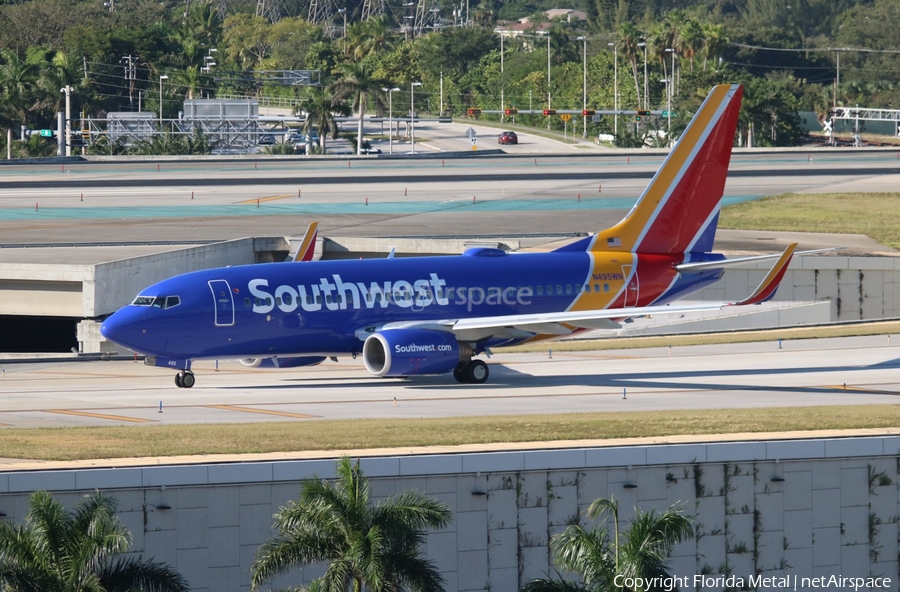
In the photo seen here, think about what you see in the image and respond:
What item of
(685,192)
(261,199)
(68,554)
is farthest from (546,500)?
(261,199)

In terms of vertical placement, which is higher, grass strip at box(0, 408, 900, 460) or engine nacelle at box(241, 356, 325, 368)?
grass strip at box(0, 408, 900, 460)

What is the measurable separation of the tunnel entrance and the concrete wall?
42648 millimetres

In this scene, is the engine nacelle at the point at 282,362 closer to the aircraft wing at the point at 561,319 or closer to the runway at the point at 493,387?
the runway at the point at 493,387

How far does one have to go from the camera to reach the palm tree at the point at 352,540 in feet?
63.7

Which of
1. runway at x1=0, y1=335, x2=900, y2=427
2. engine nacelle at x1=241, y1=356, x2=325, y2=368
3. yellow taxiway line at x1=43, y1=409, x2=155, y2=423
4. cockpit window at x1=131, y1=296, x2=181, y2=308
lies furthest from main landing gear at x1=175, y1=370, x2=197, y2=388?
yellow taxiway line at x1=43, y1=409, x2=155, y2=423

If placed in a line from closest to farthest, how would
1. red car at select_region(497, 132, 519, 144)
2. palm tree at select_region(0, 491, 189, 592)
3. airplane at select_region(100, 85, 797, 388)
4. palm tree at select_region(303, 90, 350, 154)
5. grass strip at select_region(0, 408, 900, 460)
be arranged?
palm tree at select_region(0, 491, 189, 592)
grass strip at select_region(0, 408, 900, 460)
airplane at select_region(100, 85, 797, 388)
palm tree at select_region(303, 90, 350, 154)
red car at select_region(497, 132, 519, 144)

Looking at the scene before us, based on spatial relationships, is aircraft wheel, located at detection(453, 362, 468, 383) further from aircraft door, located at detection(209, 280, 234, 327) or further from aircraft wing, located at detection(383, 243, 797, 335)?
aircraft door, located at detection(209, 280, 234, 327)

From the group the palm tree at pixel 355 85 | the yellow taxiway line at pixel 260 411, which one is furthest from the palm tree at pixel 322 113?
the yellow taxiway line at pixel 260 411

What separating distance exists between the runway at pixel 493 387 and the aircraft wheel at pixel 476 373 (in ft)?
1.68

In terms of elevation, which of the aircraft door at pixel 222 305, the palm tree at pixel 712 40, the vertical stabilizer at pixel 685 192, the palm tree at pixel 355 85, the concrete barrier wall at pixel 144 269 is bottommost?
the concrete barrier wall at pixel 144 269

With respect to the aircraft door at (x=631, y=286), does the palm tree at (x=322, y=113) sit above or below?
above

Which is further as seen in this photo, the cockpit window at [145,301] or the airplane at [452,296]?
the airplane at [452,296]

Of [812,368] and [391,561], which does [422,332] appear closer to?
[812,368]

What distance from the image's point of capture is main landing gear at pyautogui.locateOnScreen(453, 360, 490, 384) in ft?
130
